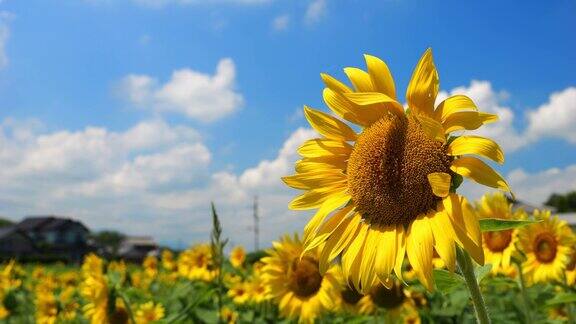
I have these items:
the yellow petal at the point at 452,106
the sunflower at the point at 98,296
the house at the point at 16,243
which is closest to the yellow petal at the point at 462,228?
the yellow petal at the point at 452,106

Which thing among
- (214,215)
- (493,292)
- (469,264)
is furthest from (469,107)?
(493,292)

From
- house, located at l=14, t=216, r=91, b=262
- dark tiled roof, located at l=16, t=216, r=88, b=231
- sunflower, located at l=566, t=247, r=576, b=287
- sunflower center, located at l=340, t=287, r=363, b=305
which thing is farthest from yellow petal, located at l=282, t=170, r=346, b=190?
dark tiled roof, located at l=16, t=216, r=88, b=231

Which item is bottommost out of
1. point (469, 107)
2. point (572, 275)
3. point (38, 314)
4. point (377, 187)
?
point (38, 314)

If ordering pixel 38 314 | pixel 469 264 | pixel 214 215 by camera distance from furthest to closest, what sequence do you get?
1. pixel 38 314
2. pixel 214 215
3. pixel 469 264

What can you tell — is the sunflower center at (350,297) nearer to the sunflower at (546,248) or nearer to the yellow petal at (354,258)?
the sunflower at (546,248)

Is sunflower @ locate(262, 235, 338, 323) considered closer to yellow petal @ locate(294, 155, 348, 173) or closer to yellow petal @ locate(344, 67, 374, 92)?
yellow petal @ locate(294, 155, 348, 173)

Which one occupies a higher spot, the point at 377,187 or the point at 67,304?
the point at 377,187

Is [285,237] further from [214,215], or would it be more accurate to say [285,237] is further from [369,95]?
[369,95]
